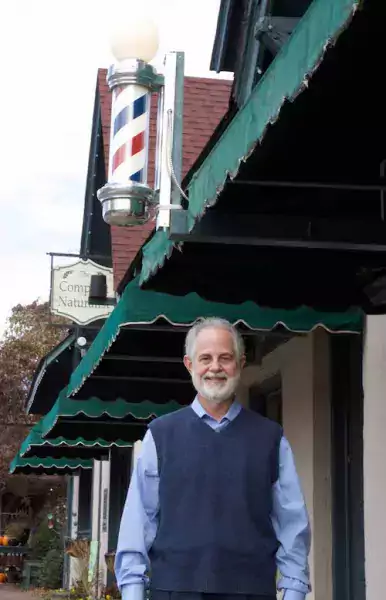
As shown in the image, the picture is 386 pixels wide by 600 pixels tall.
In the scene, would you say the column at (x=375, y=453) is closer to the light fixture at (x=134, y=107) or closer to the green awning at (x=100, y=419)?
the light fixture at (x=134, y=107)

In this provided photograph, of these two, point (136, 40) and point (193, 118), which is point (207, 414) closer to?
point (136, 40)

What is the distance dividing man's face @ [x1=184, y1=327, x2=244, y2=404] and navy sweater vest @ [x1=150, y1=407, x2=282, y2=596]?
12cm

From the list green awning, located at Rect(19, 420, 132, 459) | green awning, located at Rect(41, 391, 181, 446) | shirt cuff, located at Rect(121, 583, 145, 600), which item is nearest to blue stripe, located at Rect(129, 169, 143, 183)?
shirt cuff, located at Rect(121, 583, 145, 600)

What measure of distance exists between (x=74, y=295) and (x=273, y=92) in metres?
12.8

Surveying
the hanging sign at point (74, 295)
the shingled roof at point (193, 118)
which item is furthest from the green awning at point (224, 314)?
the hanging sign at point (74, 295)

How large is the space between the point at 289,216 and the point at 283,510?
6.11 feet

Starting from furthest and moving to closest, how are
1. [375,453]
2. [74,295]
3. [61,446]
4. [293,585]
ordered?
1. [74,295]
2. [61,446]
3. [375,453]
4. [293,585]

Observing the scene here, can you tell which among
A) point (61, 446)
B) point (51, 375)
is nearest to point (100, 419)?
point (61, 446)

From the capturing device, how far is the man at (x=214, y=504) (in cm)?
348

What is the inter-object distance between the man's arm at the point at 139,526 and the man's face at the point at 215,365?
0.81ft

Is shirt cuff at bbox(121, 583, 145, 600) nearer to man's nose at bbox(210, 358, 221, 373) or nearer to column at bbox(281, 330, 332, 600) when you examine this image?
man's nose at bbox(210, 358, 221, 373)

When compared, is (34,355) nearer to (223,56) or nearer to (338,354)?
(223,56)

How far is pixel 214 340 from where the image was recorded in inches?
143

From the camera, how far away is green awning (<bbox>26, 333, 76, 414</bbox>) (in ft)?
63.3
